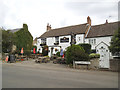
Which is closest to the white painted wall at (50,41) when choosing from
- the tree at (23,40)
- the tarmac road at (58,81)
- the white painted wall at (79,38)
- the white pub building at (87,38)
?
the white pub building at (87,38)

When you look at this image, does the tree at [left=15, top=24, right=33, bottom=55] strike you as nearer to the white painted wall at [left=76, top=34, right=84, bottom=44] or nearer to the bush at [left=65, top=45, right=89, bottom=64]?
the white painted wall at [left=76, top=34, right=84, bottom=44]

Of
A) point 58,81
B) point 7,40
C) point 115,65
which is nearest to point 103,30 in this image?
point 115,65

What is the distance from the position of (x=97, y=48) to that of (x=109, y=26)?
792 centimetres

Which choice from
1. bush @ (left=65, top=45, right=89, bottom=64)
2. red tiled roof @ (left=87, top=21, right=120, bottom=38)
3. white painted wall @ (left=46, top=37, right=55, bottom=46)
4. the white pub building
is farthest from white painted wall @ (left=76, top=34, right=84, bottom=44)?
bush @ (left=65, top=45, right=89, bottom=64)

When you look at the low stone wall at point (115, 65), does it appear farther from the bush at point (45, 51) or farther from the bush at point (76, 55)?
the bush at point (45, 51)

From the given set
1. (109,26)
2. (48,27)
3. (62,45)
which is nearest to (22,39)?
(48,27)

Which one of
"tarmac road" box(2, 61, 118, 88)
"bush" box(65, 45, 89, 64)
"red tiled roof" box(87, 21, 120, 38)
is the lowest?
"tarmac road" box(2, 61, 118, 88)

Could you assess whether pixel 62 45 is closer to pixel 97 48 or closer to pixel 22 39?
pixel 97 48

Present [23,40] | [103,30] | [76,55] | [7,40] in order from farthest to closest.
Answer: [23,40] < [7,40] < [103,30] < [76,55]

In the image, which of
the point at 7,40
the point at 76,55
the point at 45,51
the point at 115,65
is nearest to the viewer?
the point at 115,65

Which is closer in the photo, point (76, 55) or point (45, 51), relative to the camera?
point (76, 55)

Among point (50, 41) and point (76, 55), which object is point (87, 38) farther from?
point (76, 55)

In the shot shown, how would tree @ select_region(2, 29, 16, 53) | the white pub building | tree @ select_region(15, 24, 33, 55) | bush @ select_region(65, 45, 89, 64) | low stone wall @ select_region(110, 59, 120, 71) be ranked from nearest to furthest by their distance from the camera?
1. low stone wall @ select_region(110, 59, 120, 71)
2. bush @ select_region(65, 45, 89, 64)
3. the white pub building
4. tree @ select_region(2, 29, 16, 53)
5. tree @ select_region(15, 24, 33, 55)

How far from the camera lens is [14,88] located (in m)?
5.20
